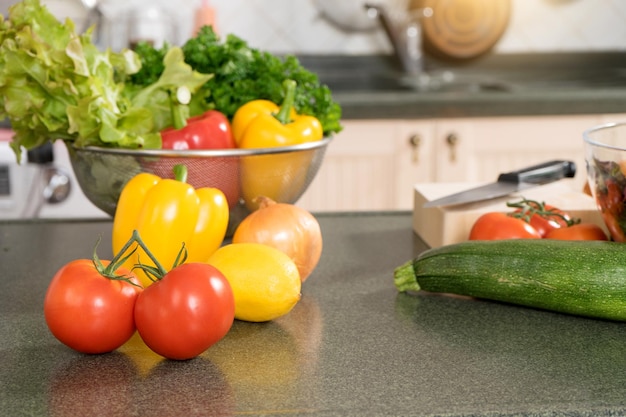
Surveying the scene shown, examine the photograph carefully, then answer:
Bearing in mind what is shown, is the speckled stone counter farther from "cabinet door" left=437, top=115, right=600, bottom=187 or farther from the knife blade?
"cabinet door" left=437, top=115, right=600, bottom=187

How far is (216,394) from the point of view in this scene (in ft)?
2.64

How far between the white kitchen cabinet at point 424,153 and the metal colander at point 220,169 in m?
1.39

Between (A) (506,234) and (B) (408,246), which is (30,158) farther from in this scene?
(A) (506,234)

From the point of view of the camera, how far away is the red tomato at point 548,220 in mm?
1182

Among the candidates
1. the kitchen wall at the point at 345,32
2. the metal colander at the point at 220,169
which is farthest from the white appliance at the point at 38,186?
the metal colander at the point at 220,169

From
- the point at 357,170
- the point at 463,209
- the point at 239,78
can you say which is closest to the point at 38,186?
the point at 357,170

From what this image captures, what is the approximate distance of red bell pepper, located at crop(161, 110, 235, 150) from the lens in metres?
1.23

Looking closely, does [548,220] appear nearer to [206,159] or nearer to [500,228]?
[500,228]

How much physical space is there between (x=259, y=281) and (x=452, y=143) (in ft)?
5.91

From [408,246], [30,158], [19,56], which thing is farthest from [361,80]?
[19,56]

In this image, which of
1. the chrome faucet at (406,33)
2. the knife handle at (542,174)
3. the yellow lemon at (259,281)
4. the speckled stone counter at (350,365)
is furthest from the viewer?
the chrome faucet at (406,33)

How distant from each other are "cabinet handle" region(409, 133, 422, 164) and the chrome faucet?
0.57 m

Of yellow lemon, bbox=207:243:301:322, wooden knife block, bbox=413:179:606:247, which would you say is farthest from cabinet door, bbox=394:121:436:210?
yellow lemon, bbox=207:243:301:322

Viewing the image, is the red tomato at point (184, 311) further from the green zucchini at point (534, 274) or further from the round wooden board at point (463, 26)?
the round wooden board at point (463, 26)
